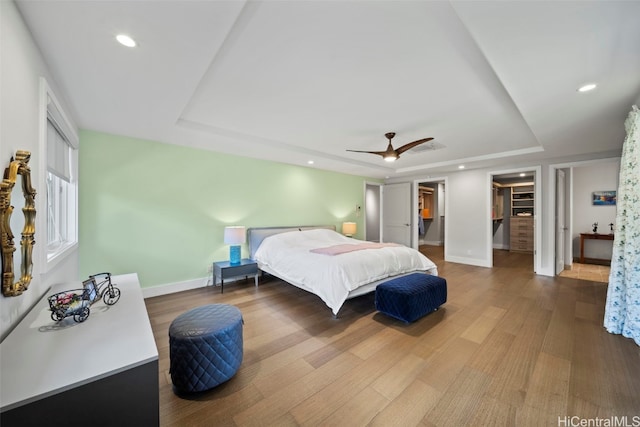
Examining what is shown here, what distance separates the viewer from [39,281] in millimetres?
1676

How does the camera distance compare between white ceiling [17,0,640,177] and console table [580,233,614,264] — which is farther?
console table [580,233,614,264]

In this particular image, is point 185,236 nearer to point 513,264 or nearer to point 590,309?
point 590,309

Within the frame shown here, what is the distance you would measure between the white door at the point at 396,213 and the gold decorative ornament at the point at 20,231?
674cm

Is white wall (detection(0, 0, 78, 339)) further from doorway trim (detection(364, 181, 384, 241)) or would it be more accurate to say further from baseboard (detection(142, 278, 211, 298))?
doorway trim (detection(364, 181, 384, 241))

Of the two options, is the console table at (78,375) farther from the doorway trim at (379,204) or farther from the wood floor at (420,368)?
the doorway trim at (379,204)

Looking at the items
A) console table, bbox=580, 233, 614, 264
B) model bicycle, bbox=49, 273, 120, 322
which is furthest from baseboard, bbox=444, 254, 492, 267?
model bicycle, bbox=49, 273, 120, 322

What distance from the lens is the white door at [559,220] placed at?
4.79 m

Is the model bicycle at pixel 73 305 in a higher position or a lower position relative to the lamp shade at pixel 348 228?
lower

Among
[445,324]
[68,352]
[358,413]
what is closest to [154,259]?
[68,352]

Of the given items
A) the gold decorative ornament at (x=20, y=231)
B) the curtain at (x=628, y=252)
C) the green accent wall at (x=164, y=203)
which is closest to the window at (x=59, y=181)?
the green accent wall at (x=164, y=203)

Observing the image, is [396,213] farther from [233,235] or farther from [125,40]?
[125,40]

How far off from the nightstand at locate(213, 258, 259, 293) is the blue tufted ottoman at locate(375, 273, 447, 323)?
2.15m

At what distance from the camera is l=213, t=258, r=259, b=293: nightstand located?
3.80m

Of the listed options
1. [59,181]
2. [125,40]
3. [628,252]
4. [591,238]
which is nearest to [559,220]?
[591,238]
